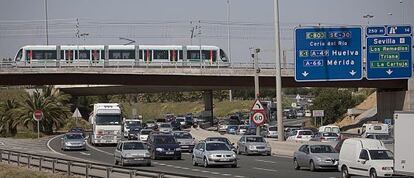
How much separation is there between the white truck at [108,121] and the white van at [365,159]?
34.7m

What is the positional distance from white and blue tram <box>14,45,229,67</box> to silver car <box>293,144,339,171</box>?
44828mm

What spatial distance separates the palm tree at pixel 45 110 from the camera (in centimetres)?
8956

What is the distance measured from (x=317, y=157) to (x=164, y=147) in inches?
540

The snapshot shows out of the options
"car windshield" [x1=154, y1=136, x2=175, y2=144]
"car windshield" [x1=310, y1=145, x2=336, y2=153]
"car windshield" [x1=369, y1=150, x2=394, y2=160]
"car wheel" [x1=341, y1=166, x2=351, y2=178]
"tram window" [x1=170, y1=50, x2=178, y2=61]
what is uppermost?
"tram window" [x1=170, y1=50, x2=178, y2=61]

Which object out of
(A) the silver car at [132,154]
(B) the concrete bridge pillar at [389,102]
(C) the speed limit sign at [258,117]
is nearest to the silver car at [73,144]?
(C) the speed limit sign at [258,117]

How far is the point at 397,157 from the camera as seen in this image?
994 inches

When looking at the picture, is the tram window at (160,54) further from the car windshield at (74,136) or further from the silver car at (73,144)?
the silver car at (73,144)

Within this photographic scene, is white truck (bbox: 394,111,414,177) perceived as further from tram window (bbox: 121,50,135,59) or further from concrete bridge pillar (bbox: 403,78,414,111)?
tram window (bbox: 121,50,135,59)

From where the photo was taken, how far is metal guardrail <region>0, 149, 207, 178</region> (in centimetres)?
2319

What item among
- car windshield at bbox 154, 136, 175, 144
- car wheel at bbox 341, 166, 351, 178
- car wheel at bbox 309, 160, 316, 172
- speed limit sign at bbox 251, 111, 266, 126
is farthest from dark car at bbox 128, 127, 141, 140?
car wheel at bbox 341, 166, 351, 178

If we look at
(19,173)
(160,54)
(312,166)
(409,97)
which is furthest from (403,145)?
(160,54)

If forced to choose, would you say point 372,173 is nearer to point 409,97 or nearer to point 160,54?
point 409,97

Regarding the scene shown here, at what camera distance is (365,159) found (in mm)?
29562

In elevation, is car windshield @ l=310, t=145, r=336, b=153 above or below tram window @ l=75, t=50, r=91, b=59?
below
